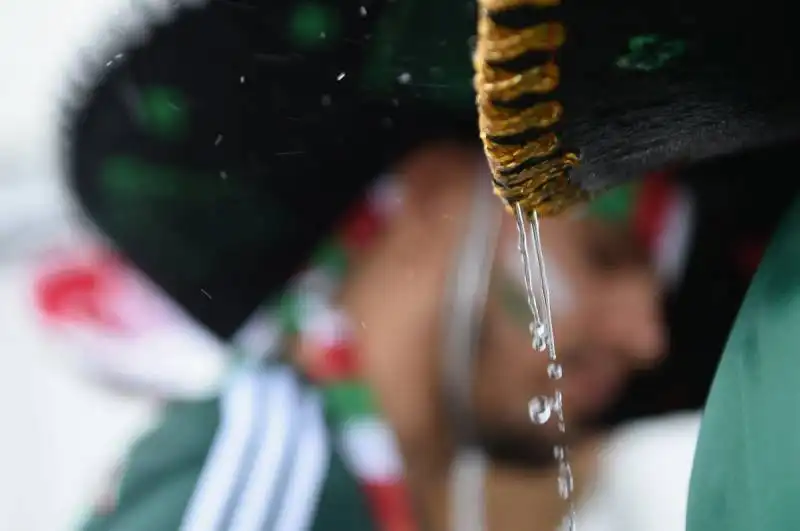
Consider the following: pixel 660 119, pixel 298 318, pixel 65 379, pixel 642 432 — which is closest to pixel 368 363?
pixel 298 318

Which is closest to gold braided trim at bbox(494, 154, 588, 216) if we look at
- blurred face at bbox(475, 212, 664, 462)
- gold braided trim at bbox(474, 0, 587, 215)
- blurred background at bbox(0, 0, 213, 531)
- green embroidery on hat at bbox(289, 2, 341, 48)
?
gold braided trim at bbox(474, 0, 587, 215)

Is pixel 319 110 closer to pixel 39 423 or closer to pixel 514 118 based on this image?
pixel 514 118

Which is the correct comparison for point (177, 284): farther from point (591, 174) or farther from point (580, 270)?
point (591, 174)

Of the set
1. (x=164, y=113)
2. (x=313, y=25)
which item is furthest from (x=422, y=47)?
(x=164, y=113)

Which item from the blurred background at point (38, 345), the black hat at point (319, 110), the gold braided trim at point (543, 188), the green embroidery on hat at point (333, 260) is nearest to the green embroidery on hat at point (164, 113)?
the black hat at point (319, 110)

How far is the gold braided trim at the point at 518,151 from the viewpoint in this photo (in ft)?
0.50

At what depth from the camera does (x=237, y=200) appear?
0.38m

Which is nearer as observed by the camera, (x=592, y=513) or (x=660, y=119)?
(x=660, y=119)

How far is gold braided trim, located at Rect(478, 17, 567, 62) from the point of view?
134 mm

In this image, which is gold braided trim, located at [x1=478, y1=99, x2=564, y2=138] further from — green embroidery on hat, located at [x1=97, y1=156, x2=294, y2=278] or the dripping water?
green embroidery on hat, located at [x1=97, y1=156, x2=294, y2=278]

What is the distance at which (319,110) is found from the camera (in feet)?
0.97

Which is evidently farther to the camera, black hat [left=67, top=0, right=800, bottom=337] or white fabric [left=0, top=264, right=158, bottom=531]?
white fabric [left=0, top=264, right=158, bottom=531]

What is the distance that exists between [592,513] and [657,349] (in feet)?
0.56

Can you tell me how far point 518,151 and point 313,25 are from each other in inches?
5.2
